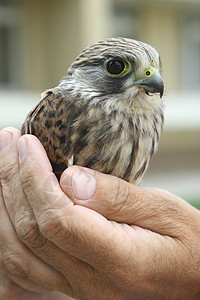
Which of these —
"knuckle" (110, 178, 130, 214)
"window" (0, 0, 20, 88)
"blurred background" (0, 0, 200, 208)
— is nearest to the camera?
"knuckle" (110, 178, 130, 214)

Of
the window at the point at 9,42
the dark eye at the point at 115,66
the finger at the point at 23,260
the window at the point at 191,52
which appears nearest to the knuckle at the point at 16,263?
the finger at the point at 23,260

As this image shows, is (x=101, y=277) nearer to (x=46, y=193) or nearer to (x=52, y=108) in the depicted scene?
(x=46, y=193)

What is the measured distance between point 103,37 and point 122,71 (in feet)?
28.5

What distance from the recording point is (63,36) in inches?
424

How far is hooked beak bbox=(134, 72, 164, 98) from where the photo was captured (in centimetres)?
219

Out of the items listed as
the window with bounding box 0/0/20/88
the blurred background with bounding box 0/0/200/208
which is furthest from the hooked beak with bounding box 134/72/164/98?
the window with bounding box 0/0/20/88

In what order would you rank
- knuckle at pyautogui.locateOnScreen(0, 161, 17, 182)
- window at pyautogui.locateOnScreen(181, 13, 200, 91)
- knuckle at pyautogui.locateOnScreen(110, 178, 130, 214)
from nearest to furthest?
knuckle at pyautogui.locateOnScreen(110, 178, 130, 214) → knuckle at pyautogui.locateOnScreen(0, 161, 17, 182) → window at pyautogui.locateOnScreen(181, 13, 200, 91)

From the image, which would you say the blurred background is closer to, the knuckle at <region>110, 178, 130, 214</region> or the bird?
the bird

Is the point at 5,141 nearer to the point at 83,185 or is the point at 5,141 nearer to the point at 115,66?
the point at 83,185

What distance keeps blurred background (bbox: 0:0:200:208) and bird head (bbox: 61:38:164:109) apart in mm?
6827

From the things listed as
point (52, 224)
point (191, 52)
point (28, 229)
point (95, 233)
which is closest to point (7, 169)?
point (28, 229)

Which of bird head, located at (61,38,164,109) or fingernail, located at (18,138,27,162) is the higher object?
bird head, located at (61,38,164,109)

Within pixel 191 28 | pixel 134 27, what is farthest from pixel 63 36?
pixel 191 28

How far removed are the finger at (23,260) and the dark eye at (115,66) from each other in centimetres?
90
